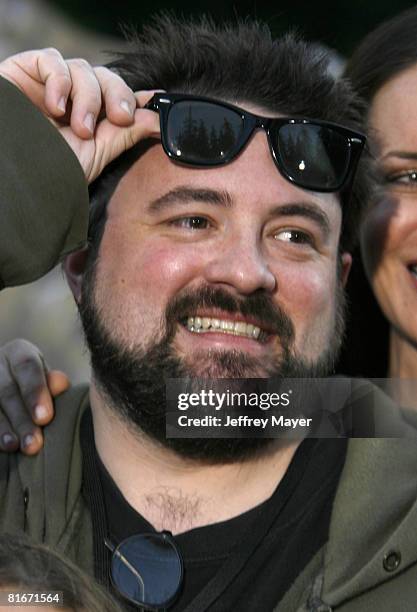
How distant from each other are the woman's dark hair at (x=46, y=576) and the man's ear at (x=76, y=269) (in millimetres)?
1210

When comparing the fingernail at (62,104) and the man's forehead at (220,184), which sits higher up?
the fingernail at (62,104)

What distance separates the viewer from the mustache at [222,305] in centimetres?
308

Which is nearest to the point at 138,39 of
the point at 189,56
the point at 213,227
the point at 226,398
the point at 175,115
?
the point at 189,56

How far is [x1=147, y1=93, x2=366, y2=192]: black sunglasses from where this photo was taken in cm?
317

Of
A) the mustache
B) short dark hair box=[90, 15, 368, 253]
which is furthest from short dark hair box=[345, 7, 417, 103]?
the mustache

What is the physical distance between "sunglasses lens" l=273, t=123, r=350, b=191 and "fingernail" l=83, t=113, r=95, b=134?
569mm

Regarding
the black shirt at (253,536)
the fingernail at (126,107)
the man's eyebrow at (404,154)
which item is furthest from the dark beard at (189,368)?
the man's eyebrow at (404,154)

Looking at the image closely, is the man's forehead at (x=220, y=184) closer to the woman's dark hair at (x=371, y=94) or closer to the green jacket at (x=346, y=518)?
the green jacket at (x=346, y=518)

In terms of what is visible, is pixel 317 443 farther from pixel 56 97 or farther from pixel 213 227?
pixel 56 97

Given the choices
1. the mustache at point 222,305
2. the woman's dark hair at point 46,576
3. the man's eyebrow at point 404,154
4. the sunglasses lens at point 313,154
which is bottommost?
the woman's dark hair at point 46,576

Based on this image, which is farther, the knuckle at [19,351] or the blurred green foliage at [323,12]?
the blurred green foliage at [323,12]

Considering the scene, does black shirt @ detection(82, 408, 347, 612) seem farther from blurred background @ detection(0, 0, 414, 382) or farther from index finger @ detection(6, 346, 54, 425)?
blurred background @ detection(0, 0, 414, 382)

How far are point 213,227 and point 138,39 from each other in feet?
2.53

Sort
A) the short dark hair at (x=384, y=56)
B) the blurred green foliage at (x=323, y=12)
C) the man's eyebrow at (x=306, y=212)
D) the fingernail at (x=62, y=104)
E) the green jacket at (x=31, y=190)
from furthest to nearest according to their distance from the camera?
the blurred green foliage at (x=323, y=12)
the short dark hair at (x=384, y=56)
the man's eyebrow at (x=306, y=212)
the fingernail at (x=62, y=104)
the green jacket at (x=31, y=190)
